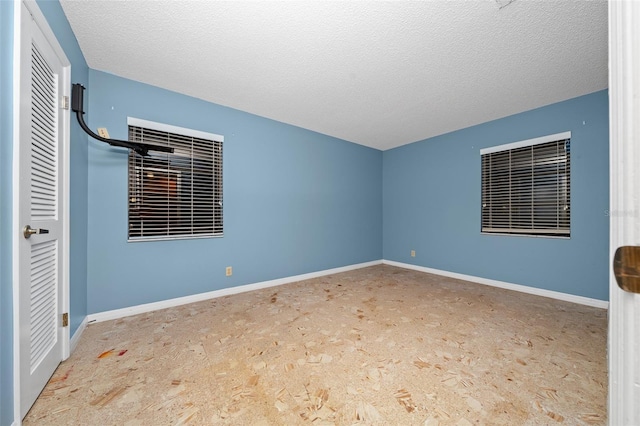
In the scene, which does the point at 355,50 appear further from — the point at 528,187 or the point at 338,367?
the point at 528,187

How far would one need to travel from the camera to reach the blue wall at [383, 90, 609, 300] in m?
3.06

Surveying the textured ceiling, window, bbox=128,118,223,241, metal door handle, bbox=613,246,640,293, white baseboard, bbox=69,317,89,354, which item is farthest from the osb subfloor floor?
the textured ceiling

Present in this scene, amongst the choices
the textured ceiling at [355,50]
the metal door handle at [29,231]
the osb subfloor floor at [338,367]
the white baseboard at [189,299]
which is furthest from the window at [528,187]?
the metal door handle at [29,231]

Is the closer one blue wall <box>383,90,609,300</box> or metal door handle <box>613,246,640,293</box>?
metal door handle <box>613,246,640,293</box>

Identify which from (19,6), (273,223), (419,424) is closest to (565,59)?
(419,424)

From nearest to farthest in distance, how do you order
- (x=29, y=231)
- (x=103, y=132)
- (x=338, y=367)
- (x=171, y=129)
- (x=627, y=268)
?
(x=627, y=268) < (x=29, y=231) < (x=338, y=367) < (x=103, y=132) < (x=171, y=129)

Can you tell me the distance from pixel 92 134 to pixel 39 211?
1.12m

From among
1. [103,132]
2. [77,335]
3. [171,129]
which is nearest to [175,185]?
[171,129]

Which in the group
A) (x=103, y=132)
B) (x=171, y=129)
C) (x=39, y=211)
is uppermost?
(x=171, y=129)

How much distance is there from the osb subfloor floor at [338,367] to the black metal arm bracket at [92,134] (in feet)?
6.08

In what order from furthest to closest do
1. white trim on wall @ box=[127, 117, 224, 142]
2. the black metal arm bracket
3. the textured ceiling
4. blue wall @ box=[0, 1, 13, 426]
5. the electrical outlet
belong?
white trim on wall @ box=[127, 117, 224, 142], the electrical outlet, the black metal arm bracket, the textured ceiling, blue wall @ box=[0, 1, 13, 426]

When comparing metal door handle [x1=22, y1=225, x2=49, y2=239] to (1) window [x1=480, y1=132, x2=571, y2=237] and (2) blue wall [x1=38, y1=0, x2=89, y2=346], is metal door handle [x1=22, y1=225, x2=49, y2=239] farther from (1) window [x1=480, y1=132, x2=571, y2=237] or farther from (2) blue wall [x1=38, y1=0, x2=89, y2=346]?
(1) window [x1=480, y1=132, x2=571, y2=237]

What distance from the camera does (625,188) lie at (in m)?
0.53

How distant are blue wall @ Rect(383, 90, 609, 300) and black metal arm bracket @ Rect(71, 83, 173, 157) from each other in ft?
14.2
